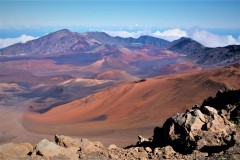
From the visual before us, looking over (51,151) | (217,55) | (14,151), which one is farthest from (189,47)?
(51,151)

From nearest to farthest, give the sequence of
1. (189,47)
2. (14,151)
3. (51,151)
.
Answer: (51,151) → (14,151) → (189,47)

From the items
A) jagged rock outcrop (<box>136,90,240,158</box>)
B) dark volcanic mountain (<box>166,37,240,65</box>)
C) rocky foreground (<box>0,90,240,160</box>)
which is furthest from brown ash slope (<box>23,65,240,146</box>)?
dark volcanic mountain (<box>166,37,240,65</box>)

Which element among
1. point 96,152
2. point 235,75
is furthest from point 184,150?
point 235,75

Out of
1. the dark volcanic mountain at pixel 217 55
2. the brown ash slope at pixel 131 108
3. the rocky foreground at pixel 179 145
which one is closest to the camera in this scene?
the rocky foreground at pixel 179 145

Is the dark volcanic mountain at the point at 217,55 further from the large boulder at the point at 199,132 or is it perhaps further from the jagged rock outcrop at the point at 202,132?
the large boulder at the point at 199,132

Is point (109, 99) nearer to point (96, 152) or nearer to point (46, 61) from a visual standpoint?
point (96, 152)

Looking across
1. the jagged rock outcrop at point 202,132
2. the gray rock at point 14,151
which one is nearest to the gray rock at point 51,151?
the gray rock at point 14,151

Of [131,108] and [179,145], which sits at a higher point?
[179,145]

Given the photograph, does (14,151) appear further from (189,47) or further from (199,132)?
(189,47)

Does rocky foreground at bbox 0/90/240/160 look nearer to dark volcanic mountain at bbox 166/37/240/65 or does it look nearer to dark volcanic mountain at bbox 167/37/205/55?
dark volcanic mountain at bbox 166/37/240/65
